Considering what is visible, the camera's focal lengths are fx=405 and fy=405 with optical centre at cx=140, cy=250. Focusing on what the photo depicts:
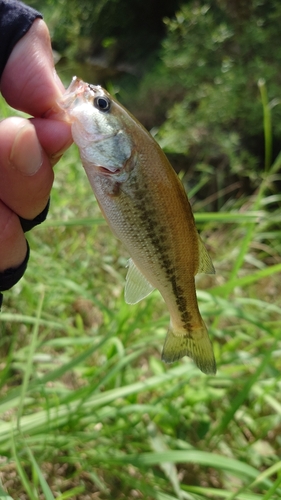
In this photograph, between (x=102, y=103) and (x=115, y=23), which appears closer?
(x=102, y=103)

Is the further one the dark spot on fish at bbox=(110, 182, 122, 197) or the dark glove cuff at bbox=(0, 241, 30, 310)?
the dark glove cuff at bbox=(0, 241, 30, 310)

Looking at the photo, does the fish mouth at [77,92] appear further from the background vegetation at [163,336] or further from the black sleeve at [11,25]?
the background vegetation at [163,336]

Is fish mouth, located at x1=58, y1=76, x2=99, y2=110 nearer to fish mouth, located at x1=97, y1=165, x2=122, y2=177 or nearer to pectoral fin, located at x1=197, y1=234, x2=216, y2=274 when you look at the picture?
fish mouth, located at x1=97, y1=165, x2=122, y2=177

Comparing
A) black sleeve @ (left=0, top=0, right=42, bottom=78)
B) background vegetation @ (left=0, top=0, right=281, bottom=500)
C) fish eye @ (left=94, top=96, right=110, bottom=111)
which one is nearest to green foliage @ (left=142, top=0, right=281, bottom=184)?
background vegetation @ (left=0, top=0, right=281, bottom=500)

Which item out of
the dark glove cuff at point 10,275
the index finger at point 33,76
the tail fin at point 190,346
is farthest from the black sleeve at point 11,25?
the tail fin at point 190,346

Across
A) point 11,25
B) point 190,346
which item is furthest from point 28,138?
point 190,346

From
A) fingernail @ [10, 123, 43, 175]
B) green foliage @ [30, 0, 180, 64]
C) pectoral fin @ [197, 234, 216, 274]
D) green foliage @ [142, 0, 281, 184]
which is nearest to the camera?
fingernail @ [10, 123, 43, 175]

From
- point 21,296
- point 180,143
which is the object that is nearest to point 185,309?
point 21,296

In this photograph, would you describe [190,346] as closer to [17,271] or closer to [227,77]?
[17,271]
